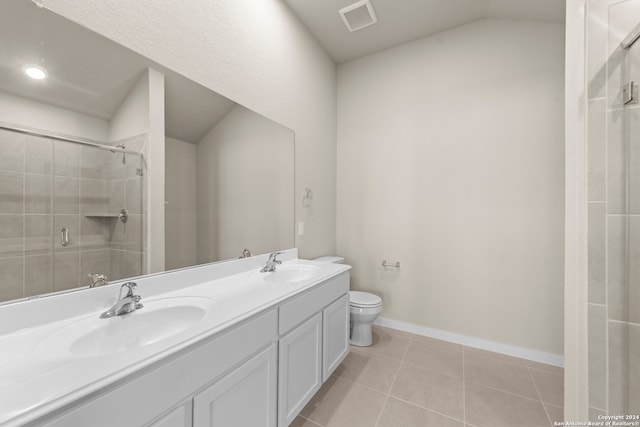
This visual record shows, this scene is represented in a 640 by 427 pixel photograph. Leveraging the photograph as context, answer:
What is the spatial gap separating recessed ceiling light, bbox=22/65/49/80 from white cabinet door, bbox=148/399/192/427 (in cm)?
121

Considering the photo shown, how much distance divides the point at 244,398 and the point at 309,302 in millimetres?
511

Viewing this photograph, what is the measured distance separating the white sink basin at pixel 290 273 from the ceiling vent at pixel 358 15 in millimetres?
2079

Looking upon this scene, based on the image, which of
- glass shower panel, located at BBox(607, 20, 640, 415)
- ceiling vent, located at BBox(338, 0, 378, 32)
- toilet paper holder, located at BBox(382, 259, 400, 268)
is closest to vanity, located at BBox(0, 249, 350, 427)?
toilet paper holder, located at BBox(382, 259, 400, 268)

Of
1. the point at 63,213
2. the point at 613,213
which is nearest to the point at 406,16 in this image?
the point at 613,213

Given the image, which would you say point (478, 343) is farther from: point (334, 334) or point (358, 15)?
point (358, 15)

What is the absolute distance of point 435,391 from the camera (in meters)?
1.63

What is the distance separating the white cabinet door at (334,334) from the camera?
4.91 feet

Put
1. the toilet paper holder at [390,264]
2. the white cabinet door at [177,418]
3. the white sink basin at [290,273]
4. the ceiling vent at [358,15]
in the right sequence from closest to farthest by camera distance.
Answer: the white cabinet door at [177,418]
the white sink basin at [290,273]
the ceiling vent at [358,15]
the toilet paper holder at [390,264]

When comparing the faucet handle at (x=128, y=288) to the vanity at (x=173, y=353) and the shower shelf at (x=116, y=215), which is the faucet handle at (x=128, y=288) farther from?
the shower shelf at (x=116, y=215)

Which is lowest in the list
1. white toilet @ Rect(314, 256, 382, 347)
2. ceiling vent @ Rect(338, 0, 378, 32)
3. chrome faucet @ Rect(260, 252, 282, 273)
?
white toilet @ Rect(314, 256, 382, 347)

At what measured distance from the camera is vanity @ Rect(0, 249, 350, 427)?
0.56 m

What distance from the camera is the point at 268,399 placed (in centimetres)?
106

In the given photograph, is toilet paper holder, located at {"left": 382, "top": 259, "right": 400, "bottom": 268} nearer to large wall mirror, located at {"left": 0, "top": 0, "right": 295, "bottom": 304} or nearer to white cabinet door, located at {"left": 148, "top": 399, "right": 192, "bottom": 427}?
large wall mirror, located at {"left": 0, "top": 0, "right": 295, "bottom": 304}

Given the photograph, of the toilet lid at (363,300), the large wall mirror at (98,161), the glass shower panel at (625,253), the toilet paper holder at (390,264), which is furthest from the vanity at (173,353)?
the glass shower panel at (625,253)
